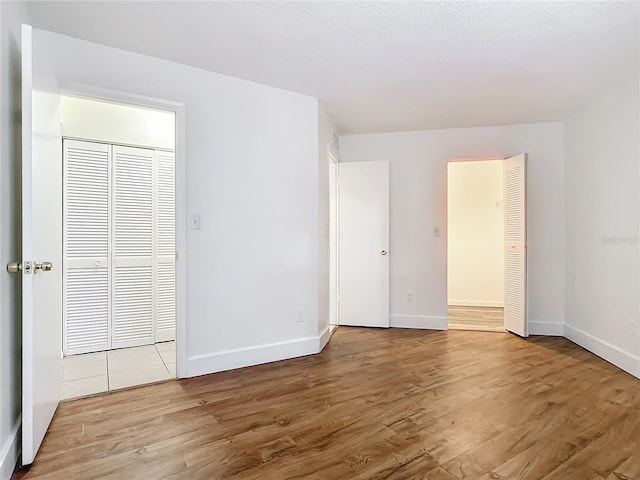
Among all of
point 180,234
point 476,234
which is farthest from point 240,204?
point 476,234

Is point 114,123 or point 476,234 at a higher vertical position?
point 114,123

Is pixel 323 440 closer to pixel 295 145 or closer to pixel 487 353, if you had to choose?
pixel 487 353

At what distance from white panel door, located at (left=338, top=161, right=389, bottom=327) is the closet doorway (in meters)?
1.99

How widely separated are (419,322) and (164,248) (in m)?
3.05

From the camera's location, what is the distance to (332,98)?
3279 mm

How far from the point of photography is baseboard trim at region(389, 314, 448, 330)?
13.8 feet

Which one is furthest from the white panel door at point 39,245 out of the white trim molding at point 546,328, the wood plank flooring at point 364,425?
the white trim molding at point 546,328

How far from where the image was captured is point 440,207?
425 centimetres

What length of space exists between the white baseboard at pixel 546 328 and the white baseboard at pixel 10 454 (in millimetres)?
4479

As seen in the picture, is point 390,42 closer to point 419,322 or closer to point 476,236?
point 419,322

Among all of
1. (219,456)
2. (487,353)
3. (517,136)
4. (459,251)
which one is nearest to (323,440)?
(219,456)

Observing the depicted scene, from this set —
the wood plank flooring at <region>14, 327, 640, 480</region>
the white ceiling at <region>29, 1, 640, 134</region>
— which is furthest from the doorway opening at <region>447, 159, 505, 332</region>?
the wood plank flooring at <region>14, 327, 640, 480</region>

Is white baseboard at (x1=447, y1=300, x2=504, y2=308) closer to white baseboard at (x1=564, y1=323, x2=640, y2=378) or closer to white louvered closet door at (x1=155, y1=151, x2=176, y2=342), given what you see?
white baseboard at (x1=564, y1=323, x2=640, y2=378)

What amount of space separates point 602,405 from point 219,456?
238 cm
